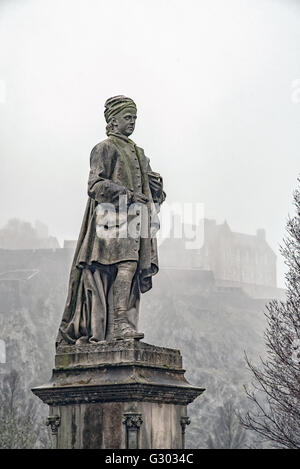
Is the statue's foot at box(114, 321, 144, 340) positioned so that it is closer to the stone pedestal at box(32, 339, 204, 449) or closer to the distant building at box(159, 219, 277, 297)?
the stone pedestal at box(32, 339, 204, 449)

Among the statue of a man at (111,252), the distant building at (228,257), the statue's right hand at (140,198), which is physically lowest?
the statue of a man at (111,252)

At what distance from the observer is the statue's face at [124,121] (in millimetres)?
10688

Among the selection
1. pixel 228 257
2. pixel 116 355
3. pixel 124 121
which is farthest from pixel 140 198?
pixel 228 257

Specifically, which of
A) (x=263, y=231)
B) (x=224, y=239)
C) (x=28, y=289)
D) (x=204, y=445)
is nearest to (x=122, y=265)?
(x=204, y=445)

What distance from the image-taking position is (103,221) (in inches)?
401

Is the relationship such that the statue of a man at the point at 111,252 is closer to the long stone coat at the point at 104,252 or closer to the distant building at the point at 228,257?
the long stone coat at the point at 104,252

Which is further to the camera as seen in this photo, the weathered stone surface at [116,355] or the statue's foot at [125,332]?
the statue's foot at [125,332]

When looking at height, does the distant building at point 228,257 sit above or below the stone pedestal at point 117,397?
above

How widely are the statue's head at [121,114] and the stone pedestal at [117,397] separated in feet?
8.86

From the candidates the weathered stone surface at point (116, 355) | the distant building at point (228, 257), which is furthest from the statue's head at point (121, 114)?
the distant building at point (228, 257)

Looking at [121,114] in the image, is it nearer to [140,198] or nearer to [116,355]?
[140,198]

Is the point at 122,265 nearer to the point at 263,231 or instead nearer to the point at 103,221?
the point at 103,221

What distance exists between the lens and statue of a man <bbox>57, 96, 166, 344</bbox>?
1000 cm
